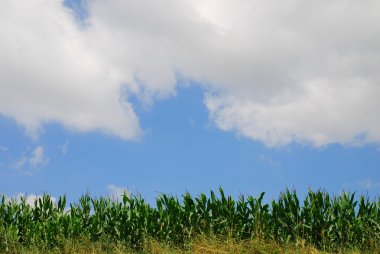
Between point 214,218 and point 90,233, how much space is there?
4.41 metres

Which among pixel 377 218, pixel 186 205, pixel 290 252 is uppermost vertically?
pixel 186 205

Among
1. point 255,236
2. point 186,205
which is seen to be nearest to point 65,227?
point 186,205

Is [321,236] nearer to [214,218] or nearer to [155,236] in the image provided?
[214,218]

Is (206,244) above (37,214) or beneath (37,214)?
beneath

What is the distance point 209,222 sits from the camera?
54.8ft

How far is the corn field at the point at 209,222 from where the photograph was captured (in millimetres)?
15883

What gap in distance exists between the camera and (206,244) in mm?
15062

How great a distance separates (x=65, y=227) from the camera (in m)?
17.4

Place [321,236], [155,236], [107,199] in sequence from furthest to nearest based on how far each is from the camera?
[107,199] → [155,236] → [321,236]

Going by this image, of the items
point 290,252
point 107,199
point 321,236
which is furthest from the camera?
point 107,199

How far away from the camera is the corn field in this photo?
15.9 metres

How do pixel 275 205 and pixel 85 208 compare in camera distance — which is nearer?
pixel 275 205

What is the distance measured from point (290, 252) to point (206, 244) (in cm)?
249

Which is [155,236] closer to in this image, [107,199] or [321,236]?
[107,199]
